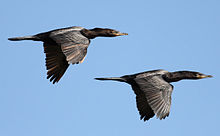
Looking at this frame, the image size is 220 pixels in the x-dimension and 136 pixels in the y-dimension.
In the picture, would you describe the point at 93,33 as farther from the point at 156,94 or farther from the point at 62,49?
the point at 156,94

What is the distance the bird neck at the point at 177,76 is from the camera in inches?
680

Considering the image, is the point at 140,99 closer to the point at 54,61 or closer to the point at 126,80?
the point at 126,80

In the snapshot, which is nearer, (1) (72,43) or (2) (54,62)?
(1) (72,43)

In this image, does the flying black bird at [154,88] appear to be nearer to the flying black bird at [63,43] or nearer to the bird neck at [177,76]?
the bird neck at [177,76]

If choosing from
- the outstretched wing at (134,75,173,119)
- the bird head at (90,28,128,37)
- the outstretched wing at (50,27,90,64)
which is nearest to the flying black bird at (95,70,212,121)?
the outstretched wing at (134,75,173,119)

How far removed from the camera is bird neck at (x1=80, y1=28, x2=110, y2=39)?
58.0ft

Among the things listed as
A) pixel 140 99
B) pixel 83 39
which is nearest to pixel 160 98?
pixel 140 99

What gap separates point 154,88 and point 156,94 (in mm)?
277

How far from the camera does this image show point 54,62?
17891 millimetres

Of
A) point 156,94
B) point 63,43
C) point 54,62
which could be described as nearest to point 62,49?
point 63,43

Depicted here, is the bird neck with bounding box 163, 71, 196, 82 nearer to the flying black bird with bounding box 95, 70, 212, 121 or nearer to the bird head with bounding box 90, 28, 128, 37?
the flying black bird with bounding box 95, 70, 212, 121

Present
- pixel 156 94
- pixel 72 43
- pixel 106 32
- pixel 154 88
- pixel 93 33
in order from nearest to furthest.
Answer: pixel 156 94 → pixel 154 88 → pixel 72 43 → pixel 93 33 → pixel 106 32

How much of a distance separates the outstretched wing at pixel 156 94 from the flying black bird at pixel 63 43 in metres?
1.79

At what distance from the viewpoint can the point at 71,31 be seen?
17.3 m
